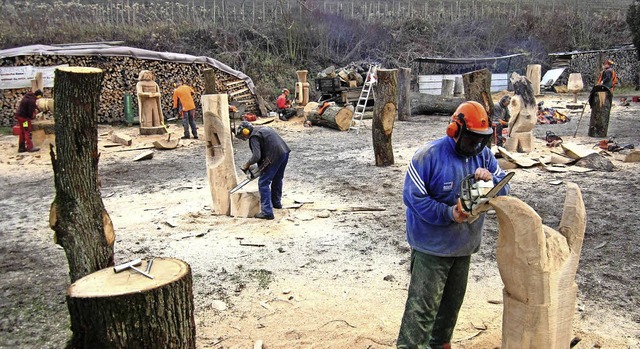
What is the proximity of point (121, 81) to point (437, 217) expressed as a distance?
15.4m

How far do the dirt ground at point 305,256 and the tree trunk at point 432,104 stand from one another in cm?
786

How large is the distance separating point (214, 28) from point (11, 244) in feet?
56.8

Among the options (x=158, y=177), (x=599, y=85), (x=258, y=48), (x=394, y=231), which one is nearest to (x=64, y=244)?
(x=394, y=231)

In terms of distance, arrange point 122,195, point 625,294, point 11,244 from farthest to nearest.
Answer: point 122,195
point 11,244
point 625,294

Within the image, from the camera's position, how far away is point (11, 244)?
6.17m

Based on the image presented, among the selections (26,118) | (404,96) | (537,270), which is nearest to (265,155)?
(537,270)

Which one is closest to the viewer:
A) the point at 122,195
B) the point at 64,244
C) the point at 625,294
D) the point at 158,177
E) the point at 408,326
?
the point at 408,326

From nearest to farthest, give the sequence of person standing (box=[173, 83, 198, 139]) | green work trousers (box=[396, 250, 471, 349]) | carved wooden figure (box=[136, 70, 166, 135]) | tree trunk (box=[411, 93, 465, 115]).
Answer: green work trousers (box=[396, 250, 471, 349]) → person standing (box=[173, 83, 198, 139]) → carved wooden figure (box=[136, 70, 166, 135]) → tree trunk (box=[411, 93, 465, 115])

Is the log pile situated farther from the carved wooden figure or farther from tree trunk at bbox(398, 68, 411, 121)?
tree trunk at bbox(398, 68, 411, 121)

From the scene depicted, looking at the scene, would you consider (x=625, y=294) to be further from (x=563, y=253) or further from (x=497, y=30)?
(x=497, y=30)

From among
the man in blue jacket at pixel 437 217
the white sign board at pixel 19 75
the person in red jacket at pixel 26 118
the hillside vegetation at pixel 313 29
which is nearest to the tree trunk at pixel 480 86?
the man in blue jacket at pixel 437 217

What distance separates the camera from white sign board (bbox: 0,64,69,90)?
14.2 metres

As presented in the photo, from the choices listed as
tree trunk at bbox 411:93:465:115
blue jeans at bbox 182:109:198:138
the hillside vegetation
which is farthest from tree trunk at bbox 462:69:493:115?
the hillside vegetation

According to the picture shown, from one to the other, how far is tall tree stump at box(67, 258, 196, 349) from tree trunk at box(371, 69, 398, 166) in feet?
23.8
